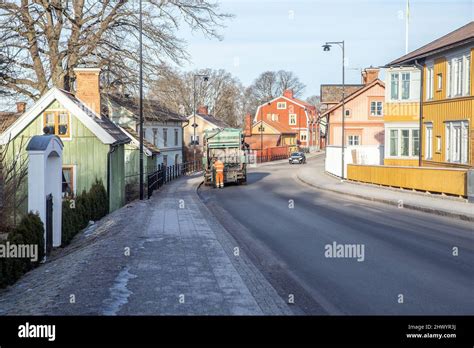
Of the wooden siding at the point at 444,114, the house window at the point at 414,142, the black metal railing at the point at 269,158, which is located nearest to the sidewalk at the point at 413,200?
the wooden siding at the point at 444,114

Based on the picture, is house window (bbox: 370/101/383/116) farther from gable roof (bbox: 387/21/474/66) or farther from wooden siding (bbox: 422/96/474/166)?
→ wooden siding (bbox: 422/96/474/166)

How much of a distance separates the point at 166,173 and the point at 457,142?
69.6ft

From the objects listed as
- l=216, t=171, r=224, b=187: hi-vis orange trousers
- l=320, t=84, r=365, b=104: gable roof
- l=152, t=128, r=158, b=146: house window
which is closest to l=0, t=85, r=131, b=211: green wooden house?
l=216, t=171, r=224, b=187: hi-vis orange trousers

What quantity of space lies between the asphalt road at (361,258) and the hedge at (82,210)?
449 cm

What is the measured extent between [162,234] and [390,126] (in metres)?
29.0

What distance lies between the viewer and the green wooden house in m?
26.0

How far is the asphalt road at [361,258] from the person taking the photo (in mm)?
9273

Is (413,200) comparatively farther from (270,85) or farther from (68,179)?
(270,85)

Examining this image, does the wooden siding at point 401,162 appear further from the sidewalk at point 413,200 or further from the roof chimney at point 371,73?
the roof chimney at point 371,73

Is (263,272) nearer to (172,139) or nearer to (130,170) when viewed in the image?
(130,170)

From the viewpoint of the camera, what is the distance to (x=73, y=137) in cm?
2667

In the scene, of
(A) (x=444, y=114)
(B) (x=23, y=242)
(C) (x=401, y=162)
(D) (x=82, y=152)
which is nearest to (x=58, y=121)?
(D) (x=82, y=152)

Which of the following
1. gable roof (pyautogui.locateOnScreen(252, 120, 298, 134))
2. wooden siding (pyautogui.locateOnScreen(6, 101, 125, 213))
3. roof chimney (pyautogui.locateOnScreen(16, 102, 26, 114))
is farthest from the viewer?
gable roof (pyautogui.locateOnScreen(252, 120, 298, 134))

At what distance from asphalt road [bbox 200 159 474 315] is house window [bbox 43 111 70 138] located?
23.6 feet
